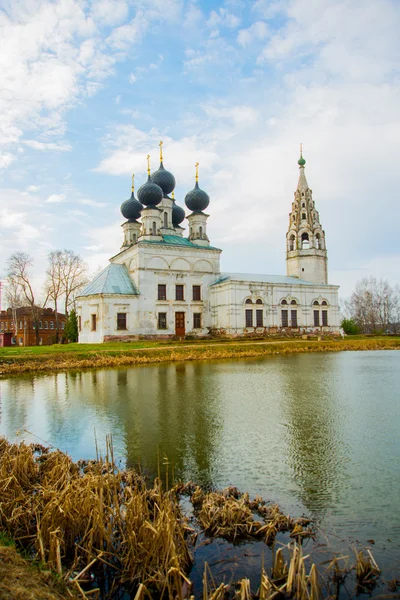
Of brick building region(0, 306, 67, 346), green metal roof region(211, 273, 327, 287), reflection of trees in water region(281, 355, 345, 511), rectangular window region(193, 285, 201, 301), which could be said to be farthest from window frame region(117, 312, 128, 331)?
brick building region(0, 306, 67, 346)

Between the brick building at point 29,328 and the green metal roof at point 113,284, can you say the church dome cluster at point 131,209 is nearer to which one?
the green metal roof at point 113,284

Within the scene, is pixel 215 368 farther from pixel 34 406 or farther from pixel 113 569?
pixel 113 569

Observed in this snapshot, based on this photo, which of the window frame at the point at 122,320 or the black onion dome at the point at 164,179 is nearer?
the window frame at the point at 122,320

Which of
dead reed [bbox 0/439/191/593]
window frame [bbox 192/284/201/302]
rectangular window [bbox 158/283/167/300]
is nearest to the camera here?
dead reed [bbox 0/439/191/593]

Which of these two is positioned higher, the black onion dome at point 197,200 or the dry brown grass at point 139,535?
the black onion dome at point 197,200

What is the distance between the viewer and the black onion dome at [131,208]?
46.4 meters

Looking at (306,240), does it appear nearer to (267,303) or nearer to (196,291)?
(267,303)

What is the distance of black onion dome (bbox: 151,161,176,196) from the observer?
46.0 metres

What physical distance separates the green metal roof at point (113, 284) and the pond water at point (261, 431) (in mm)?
20234

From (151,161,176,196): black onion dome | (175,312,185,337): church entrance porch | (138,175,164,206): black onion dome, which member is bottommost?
(175,312,185,337): church entrance porch

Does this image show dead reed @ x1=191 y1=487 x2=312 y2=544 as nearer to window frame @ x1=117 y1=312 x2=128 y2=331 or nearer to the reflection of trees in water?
the reflection of trees in water

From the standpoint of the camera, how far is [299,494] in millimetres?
5918

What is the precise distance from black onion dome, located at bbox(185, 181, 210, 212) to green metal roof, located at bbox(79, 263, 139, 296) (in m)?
9.99

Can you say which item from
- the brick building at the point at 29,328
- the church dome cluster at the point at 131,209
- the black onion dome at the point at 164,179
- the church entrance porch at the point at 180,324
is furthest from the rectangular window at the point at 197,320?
the brick building at the point at 29,328
